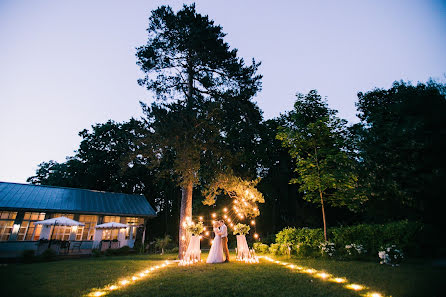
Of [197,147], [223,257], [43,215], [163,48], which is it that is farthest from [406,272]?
[43,215]

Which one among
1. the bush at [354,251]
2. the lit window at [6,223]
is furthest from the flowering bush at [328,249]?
the lit window at [6,223]

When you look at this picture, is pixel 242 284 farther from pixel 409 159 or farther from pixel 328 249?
pixel 409 159

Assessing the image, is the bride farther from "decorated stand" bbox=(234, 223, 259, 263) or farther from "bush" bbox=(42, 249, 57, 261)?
"bush" bbox=(42, 249, 57, 261)

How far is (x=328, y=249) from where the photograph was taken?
33.8 ft

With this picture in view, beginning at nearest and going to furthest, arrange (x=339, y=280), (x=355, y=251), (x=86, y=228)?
(x=339, y=280)
(x=355, y=251)
(x=86, y=228)

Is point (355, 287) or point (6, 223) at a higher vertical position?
point (6, 223)

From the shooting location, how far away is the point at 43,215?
15773 mm

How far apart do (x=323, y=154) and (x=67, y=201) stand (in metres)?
19.2

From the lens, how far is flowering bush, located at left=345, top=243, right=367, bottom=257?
30.8 feet

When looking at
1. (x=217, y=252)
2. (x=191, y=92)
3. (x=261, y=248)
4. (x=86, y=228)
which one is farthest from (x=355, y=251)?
(x=86, y=228)

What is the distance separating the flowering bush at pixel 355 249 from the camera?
9.38 meters

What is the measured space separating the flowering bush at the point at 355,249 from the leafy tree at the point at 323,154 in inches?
51.7

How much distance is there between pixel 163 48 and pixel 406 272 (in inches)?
565

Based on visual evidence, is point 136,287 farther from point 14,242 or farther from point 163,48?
point 14,242
